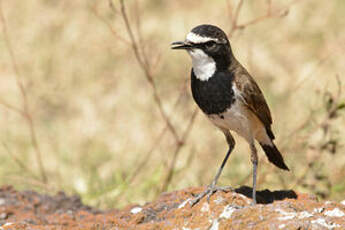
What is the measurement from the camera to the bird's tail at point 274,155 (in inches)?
240

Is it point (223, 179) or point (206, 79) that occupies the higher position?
point (206, 79)

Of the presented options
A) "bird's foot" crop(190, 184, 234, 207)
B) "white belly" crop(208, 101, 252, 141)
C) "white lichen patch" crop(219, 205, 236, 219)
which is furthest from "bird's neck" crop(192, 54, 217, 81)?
"white lichen patch" crop(219, 205, 236, 219)

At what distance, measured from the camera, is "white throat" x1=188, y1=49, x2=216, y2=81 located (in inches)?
207

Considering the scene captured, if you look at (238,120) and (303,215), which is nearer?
(303,215)

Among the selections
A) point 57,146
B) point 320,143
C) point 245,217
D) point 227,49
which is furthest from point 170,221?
point 57,146

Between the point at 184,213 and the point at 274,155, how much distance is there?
1.89 metres

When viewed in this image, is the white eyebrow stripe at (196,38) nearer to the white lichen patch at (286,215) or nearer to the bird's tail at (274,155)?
the bird's tail at (274,155)

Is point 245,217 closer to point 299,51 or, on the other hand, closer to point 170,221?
point 170,221

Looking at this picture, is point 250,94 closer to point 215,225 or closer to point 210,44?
point 210,44

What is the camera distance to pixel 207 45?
5.25 meters

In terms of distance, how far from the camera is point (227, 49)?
5.37m

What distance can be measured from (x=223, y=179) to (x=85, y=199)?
5.89ft

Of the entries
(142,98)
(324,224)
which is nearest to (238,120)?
(324,224)

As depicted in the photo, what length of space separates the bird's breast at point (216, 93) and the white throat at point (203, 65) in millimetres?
38
